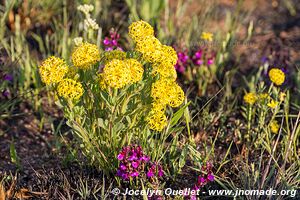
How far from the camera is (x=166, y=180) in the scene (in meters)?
2.14

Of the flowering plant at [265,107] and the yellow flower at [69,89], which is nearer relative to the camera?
the yellow flower at [69,89]

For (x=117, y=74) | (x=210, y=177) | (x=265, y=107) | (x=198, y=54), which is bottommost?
(x=210, y=177)

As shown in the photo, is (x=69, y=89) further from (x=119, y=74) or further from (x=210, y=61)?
(x=210, y=61)

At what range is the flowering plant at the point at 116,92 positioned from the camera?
1735 millimetres

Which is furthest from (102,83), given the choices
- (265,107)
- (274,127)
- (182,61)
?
(182,61)

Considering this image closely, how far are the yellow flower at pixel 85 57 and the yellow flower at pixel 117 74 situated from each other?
0.47 feet

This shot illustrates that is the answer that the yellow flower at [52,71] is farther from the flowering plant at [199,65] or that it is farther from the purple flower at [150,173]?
the flowering plant at [199,65]

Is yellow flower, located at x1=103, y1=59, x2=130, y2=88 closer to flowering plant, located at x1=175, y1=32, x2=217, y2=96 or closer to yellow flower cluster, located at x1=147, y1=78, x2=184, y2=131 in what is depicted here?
yellow flower cluster, located at x1=147, y1=78, x2=184, y2=131

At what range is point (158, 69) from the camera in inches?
72.3

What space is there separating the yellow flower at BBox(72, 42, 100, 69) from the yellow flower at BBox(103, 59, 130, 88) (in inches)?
5.6

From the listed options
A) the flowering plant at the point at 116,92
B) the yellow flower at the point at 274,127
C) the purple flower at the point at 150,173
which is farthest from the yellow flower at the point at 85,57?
the yellow flower at the point at 274,127

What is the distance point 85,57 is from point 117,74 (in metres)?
0.20

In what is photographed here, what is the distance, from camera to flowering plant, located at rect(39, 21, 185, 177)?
1.74m

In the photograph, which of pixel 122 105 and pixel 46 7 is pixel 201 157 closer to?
pixel 122 105
